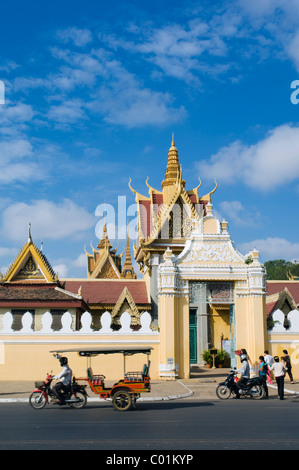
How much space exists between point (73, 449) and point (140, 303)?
64.8ft

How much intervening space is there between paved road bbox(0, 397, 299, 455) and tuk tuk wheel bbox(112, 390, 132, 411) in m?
0.20

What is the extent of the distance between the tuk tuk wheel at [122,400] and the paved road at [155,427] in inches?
8.0

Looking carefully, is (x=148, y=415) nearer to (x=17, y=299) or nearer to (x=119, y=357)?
(x=119, y=357)

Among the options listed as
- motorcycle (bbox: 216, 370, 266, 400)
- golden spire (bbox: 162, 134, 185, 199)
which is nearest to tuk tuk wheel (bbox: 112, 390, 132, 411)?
motorcycle (bbox: 216, 370, 266, 400)

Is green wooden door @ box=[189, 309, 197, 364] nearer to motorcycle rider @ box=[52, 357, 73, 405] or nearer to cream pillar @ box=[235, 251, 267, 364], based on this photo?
cream pillar @ box=[235, 251, 267, 364]

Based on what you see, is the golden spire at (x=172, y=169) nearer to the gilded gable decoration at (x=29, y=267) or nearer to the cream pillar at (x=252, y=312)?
the gilded gable decoration at (x=29, y=267)

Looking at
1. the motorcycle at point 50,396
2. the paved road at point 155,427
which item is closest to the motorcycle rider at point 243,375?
the paved road at point 155,427

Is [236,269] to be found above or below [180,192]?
below

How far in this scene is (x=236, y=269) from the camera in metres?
20.3

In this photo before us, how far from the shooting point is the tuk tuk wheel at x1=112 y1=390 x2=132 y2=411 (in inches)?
505

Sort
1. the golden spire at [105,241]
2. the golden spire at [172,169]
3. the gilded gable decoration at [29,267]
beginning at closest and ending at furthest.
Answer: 1. the gilded gable decoration at [29,267]
2. the golden spire at [172,169]
3. the golden spire at [105,241]

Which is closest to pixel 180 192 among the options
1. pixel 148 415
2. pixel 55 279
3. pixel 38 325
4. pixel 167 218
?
pixel 167 218

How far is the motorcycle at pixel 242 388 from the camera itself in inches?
601

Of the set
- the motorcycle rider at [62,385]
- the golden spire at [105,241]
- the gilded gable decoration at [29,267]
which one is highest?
the golden spire at [105,241]
